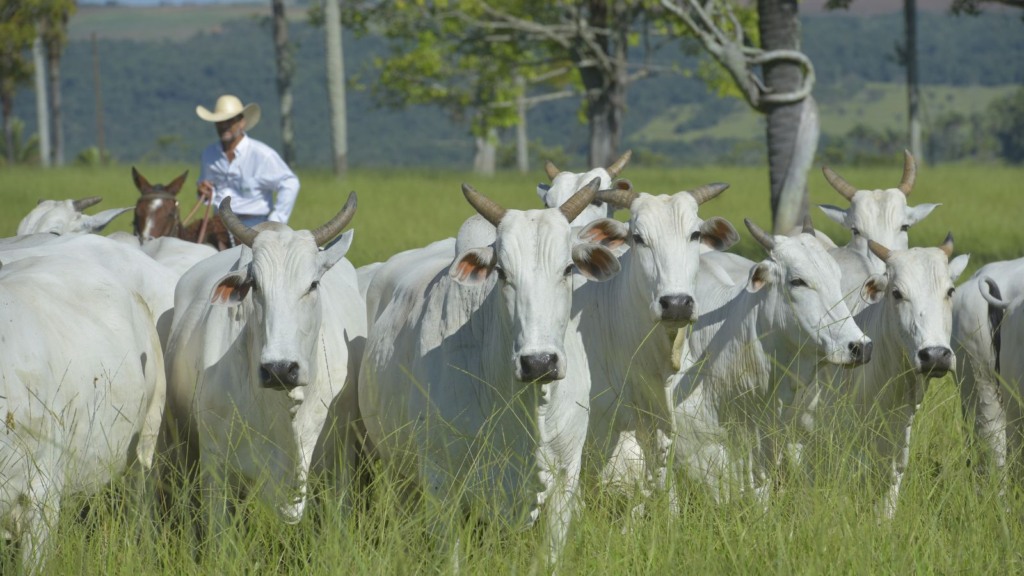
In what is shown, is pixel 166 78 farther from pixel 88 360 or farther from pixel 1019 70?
pixel 88 360

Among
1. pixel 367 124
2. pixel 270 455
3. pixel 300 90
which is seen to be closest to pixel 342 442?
pixel 270 455

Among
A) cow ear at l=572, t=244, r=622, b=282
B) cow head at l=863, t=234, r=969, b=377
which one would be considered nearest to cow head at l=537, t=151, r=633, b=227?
cow head at l=863, t=234, r=969, b=377

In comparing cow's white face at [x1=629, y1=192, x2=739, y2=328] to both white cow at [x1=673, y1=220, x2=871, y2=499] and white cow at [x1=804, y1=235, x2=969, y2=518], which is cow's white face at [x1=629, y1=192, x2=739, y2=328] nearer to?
white cow at [x1=673, y1=220, x2=871, y2=499]

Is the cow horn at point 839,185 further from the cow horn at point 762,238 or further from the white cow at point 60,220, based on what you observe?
the white cow at point 60,220

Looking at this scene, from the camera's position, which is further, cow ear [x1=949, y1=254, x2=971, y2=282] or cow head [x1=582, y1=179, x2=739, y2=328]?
cow ear [x1=949, y1=254, x2=971, y2=282]

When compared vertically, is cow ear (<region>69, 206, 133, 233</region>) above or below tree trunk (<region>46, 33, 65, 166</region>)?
above

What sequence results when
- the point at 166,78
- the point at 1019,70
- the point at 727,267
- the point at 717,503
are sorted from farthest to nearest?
the point at 166,78
the point at 1019,70
the point at 727,267
the point at 717,503

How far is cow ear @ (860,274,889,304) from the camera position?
655 centimetres

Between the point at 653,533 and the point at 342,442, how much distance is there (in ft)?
5.93

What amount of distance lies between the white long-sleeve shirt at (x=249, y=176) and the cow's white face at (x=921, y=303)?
418 cm

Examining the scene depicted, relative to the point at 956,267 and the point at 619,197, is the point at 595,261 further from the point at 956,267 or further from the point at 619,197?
the point at 956,267

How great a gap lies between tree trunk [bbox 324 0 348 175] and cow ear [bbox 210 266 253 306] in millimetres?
17751

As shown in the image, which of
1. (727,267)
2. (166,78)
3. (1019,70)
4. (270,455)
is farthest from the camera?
(166,78)

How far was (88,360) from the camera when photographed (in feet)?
19.1
